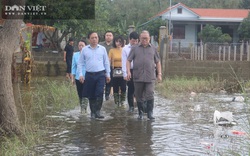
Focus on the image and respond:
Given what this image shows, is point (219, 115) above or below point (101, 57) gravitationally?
below

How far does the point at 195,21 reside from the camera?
43438 mm

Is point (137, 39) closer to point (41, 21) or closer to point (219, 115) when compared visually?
point (219, 115)

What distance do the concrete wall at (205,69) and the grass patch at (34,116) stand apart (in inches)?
239

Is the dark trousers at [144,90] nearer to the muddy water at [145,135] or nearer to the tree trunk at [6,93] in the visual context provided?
the muddy water at [145,135]

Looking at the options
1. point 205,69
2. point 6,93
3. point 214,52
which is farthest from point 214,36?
point 6,93

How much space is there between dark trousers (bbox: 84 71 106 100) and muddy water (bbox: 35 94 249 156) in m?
0.48

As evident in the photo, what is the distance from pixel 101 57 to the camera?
34.2ft

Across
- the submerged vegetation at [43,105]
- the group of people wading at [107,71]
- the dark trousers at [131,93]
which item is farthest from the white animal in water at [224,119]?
the submerged vegetation at [43,105]

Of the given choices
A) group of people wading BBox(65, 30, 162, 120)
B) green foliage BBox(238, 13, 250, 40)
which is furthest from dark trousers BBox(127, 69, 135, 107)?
green foliage BBox(238, 13, 250, 40)

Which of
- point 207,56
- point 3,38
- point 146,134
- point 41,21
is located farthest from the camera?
point 41,21

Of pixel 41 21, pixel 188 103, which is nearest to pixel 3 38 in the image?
pixel 188 103

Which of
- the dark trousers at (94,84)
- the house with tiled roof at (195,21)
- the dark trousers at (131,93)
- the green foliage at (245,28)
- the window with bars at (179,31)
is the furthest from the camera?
the window with bars at (179,31)

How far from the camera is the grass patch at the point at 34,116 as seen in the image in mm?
7089

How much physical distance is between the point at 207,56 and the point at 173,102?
10.1 meters
